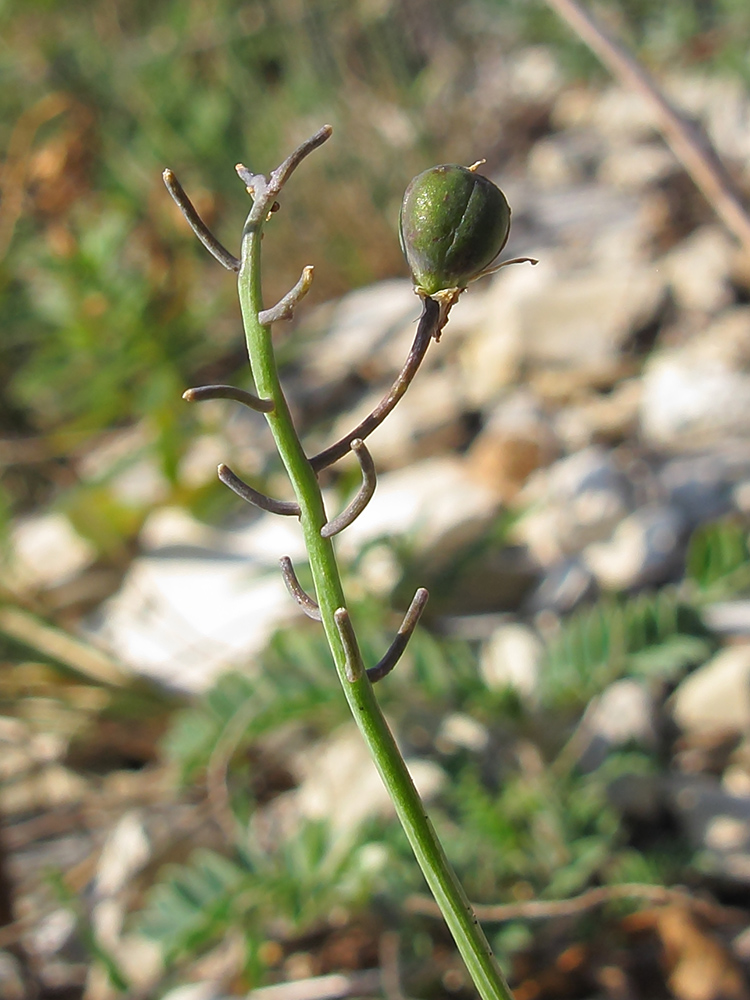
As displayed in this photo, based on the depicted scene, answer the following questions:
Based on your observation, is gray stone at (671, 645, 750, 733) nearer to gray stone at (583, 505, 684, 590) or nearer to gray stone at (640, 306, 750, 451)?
gray stone at (583, 505, 684, 590)

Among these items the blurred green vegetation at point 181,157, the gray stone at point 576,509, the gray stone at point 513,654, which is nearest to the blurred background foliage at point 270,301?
the blurred green vegetation at point 181,157

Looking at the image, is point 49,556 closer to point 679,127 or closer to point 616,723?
point 616,723

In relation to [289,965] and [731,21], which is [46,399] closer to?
[289,965]

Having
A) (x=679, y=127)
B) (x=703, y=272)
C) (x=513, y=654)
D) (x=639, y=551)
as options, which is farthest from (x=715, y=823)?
(x=703, y=272)

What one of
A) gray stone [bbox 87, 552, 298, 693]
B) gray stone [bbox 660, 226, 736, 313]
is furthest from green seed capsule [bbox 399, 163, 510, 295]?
gray stone [bbox 660, 226, 736, 313]

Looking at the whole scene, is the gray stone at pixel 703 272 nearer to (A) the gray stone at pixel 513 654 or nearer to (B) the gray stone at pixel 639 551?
(B) the gray stone at pixel 639 551
